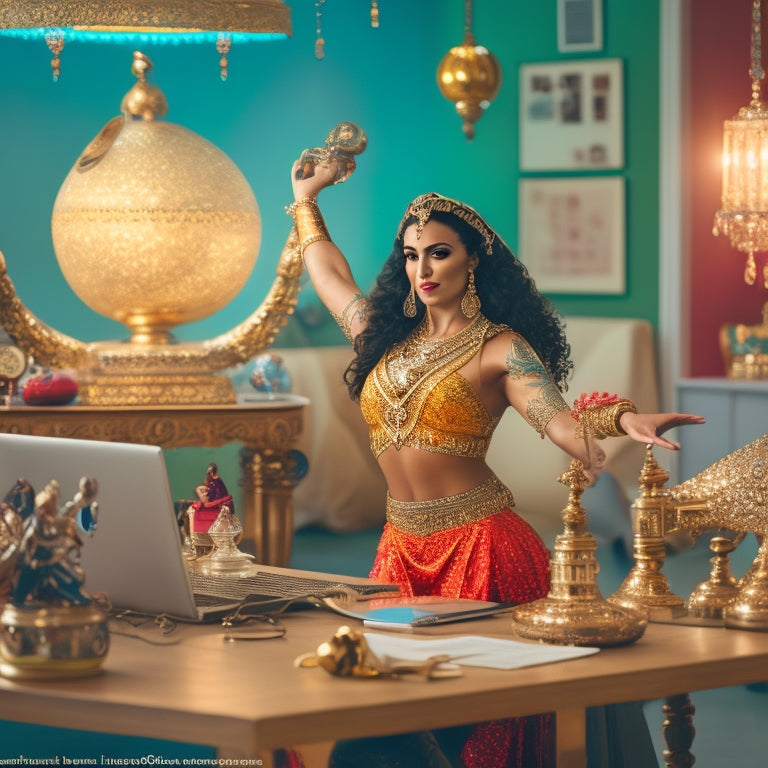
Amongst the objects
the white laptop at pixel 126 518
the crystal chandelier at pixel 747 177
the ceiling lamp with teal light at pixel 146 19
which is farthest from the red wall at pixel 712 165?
the white laptop at pixel 126 518

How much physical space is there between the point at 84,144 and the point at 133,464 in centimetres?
396

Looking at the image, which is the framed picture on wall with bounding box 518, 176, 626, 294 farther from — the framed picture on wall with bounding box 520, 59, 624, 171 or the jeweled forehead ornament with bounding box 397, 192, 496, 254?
the jeweled forehead ornament with bounding box 397, 192, 496, 254

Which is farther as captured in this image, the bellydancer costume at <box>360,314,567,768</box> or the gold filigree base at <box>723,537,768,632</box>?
the bellydancer costume at <box>360,314,567,768</box>

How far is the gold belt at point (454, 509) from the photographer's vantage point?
2889mm

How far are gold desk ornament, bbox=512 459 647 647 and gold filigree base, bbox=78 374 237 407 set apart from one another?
2.53m

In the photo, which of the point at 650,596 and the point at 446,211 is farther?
the point at 446,211

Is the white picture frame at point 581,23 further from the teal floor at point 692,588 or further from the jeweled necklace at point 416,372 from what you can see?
the jeweled necklace at point 416,372

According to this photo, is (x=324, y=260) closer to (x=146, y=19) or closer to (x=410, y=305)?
(x=410, y=305)

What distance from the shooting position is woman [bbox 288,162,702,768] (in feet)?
9.33

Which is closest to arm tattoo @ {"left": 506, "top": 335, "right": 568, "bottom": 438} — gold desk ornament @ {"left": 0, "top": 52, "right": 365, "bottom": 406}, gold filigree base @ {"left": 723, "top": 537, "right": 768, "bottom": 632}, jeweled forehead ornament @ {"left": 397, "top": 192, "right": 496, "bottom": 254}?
jeweled forehead ornament @ {"left": 397, "top": 192, "right": 496, "bottom": 254}

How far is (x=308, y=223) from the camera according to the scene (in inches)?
130

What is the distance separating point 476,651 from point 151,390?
2.65 m

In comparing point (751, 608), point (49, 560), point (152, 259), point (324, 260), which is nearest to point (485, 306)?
point (324, 260)

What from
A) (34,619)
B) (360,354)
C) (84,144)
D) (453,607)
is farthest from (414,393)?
(84,144)
